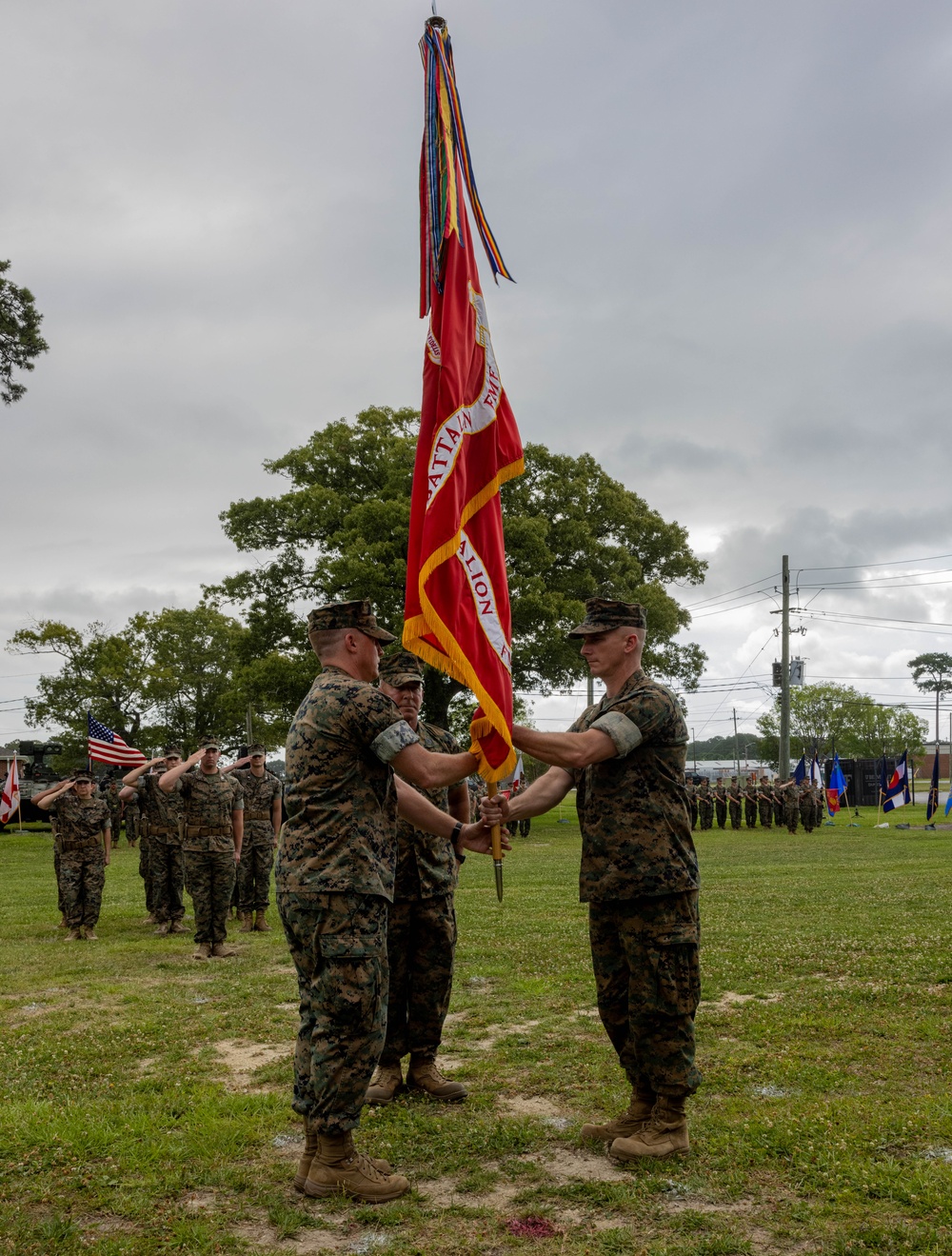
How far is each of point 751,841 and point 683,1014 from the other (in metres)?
25.4

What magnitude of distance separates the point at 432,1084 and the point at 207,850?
5.73m

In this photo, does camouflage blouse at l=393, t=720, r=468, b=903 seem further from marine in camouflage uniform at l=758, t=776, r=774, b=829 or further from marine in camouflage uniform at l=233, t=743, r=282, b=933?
marine in camouflage uniform at l=758, t=776, r=774, b=829

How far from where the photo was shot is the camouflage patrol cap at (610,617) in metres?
4.88

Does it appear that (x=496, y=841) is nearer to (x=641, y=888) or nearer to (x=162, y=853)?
(x=641, y=888)

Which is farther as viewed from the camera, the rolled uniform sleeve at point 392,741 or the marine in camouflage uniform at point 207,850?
the marine in camouflage uniform at point 207,850

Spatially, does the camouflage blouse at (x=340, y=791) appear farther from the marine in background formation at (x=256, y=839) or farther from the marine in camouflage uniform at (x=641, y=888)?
the marine in background formation at (x=256, y=839)

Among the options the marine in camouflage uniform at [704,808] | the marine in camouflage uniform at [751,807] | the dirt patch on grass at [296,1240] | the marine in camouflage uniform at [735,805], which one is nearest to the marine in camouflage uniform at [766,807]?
the marine in camouflage uniform at [751,807]

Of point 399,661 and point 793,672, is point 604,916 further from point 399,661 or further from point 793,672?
point 793,672

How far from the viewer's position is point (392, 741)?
4266mm

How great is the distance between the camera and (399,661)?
5.98 m

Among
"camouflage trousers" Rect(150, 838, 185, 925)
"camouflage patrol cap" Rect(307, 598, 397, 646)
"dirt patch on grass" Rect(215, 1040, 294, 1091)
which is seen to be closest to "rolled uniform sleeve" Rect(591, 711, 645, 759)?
"camouflage patrol cap" Rect(307, 598, 397, 646)

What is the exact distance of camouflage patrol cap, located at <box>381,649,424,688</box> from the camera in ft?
19.3

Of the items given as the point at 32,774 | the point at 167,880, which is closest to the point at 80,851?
the point at 167,880

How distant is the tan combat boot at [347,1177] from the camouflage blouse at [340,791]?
42.0 inches
